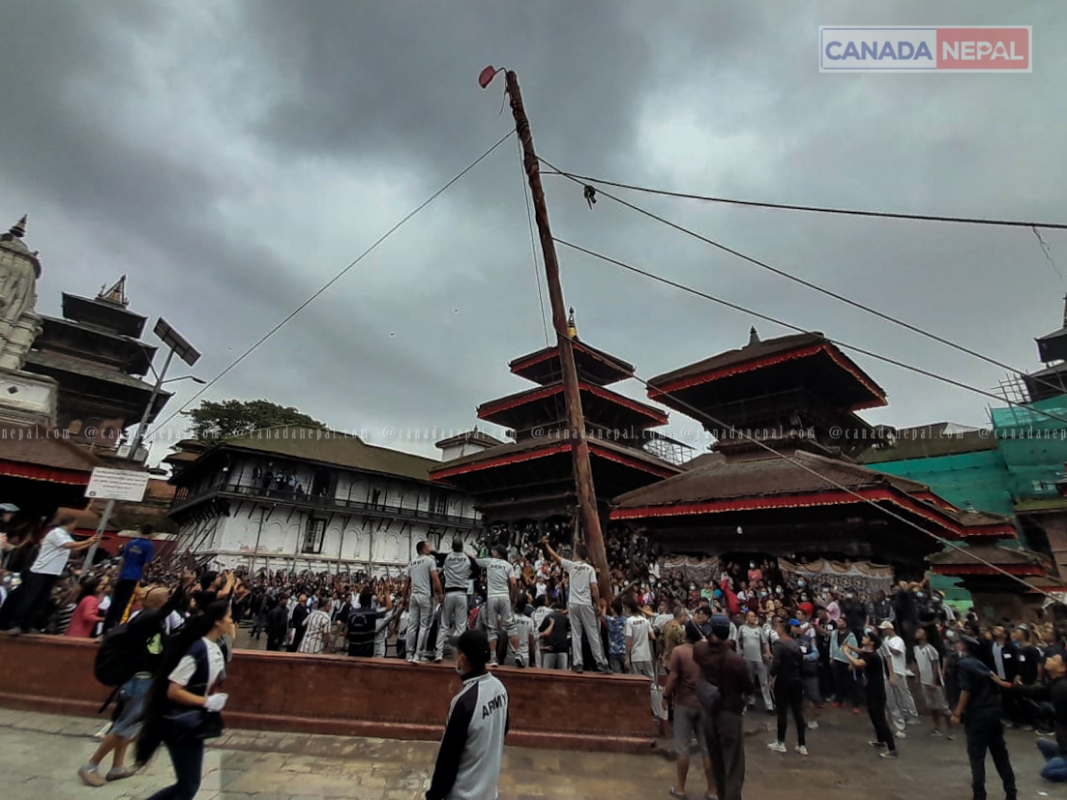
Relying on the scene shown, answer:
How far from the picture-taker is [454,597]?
699 centimetres

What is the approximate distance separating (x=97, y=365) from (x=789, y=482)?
149ft

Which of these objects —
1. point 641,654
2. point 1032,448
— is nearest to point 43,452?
point 641,654

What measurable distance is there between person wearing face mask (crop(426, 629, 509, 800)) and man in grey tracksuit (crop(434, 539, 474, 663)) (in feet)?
13.5

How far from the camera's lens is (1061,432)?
29031 millimetres

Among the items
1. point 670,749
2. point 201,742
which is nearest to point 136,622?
point 201,742

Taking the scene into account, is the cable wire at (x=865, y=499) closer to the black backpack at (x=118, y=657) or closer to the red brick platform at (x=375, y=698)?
the red brick platform at (x=375, y=698)

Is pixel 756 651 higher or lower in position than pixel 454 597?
lower

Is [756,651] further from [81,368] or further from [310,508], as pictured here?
[81,368]

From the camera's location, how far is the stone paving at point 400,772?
484 cm

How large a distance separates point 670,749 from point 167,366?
13155mm

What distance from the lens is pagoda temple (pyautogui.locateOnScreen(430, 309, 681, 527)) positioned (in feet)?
69.5

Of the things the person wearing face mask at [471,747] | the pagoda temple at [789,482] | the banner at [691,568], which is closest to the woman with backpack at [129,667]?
the person wearing face mask at [471,747]

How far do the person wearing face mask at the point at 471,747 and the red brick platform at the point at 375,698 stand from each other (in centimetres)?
414

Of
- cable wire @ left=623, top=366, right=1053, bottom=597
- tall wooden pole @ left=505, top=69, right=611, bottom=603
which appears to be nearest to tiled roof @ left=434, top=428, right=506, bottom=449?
cable wire @ left=623, top=366, right=1053, bottom=597
